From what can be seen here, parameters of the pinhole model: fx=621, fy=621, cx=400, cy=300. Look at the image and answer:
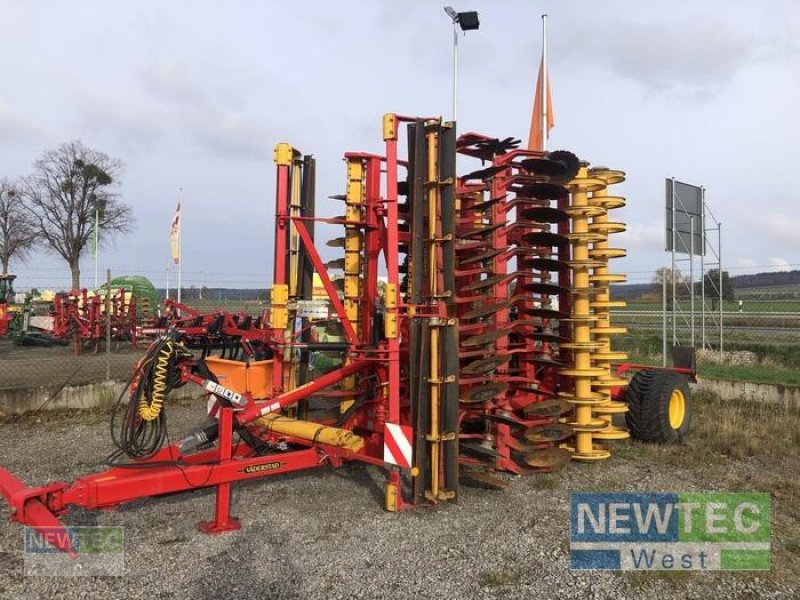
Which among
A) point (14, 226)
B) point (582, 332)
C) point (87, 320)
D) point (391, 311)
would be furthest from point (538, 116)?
point (14, 226)

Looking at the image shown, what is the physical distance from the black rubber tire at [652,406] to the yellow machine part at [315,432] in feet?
11.6

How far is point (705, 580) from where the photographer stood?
12.4 feet

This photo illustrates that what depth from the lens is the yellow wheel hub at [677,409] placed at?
7336 millimetres

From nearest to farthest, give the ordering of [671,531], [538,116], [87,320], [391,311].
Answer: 1. [671,531]
2. [391,311]
3. [538,116]
4. [87,320]

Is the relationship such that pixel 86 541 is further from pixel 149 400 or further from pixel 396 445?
pixel 396 445

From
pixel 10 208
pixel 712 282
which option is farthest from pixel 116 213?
pixel 712 282

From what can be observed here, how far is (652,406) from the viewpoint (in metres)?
6.94

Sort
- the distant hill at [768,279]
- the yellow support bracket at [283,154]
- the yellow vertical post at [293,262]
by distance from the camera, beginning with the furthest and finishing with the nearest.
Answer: the distant hill at [768,279]
the yellow vertical post at [293,262]
the yellow support bracket at [283,154]

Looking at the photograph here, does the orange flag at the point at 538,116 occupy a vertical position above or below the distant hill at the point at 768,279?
above

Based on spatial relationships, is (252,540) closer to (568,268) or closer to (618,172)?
(568,268)

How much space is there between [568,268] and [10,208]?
38180 mm

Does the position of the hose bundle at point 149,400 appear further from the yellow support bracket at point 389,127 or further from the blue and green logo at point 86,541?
the yellow support bracket at point 389,127

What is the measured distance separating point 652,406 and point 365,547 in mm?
4098

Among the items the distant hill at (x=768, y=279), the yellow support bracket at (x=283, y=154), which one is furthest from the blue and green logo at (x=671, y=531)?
the distant hill at (x=768, y=279)
